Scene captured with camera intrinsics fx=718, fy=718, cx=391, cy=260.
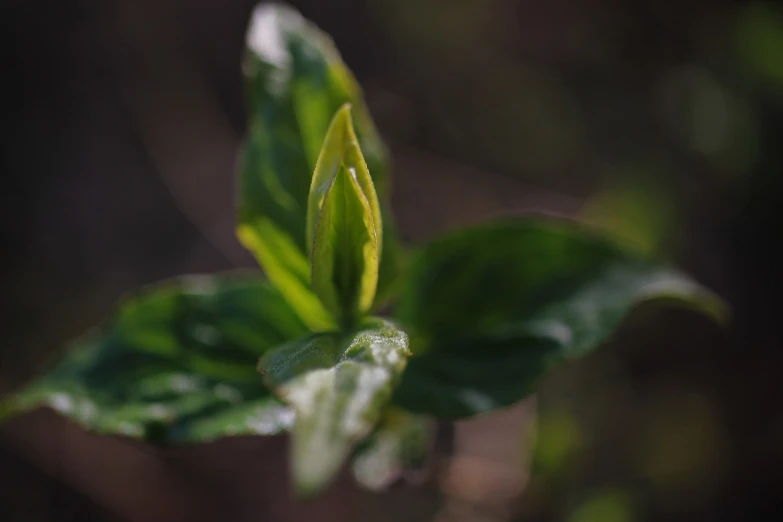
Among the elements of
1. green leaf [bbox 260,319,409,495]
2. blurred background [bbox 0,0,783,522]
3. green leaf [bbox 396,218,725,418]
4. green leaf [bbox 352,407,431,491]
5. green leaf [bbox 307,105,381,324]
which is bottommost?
green leaf [bbox 260,319,409,495]

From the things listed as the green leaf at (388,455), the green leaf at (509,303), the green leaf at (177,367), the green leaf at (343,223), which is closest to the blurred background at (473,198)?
the green leaf at (388,455)

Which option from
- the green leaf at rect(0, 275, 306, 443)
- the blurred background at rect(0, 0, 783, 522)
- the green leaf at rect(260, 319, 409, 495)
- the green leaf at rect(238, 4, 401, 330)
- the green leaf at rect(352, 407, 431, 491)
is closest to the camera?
the green leaf at rect(260, 319, 409, 495)

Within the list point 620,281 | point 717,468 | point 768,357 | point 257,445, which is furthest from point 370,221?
point 768,357

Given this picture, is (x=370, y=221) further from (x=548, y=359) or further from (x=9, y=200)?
(x=9, y=200)

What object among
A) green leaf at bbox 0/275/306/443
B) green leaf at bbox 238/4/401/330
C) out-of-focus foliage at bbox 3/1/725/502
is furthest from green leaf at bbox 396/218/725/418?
green leaf at bbox 0/275/306/443

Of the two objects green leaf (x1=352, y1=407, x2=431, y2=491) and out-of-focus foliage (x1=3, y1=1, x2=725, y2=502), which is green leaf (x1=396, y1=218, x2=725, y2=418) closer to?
out-of-focus foliage (x1=3, y1=1, x2=725, y2=502)

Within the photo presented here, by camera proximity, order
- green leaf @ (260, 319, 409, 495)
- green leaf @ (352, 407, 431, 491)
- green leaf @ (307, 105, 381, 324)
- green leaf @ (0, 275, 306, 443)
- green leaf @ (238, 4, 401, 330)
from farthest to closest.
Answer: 1. green leaf @ (352, 407, 431, 491)
2. green leaf @ (238, 4, 401, 330)
3. green leaf @ (0, 275, 306, 443)
4. green leaf @ (307, 105, 381, 324)
5. green leaf @ (260, 319, 409, 495)

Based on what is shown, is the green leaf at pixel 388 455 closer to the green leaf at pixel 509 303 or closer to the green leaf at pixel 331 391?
the green leaf at pixel 509 303

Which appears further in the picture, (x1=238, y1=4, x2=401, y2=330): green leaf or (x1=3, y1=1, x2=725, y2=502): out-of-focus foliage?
(x1=238, y1=4, x2=401, y2=330): green leaf
